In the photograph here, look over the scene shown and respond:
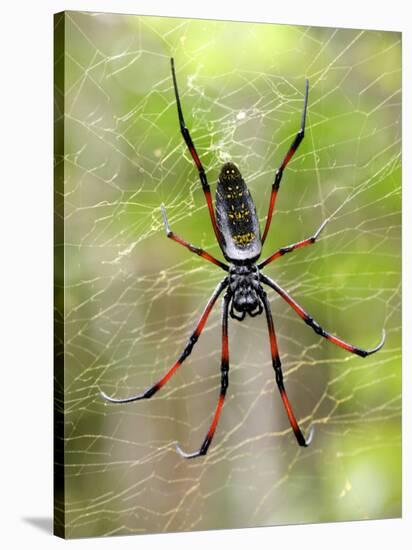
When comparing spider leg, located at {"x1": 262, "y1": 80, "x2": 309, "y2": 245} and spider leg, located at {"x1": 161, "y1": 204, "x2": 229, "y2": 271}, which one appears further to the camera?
spider leg, located at {"x1": 262, "y1": 80, "x2": 309, "y2": 245}

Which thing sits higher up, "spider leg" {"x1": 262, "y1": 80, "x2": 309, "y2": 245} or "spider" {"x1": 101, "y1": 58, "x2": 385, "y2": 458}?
"spider leg" {"x1": 262, "y1": 80, "x2": 309, "y2": 245}

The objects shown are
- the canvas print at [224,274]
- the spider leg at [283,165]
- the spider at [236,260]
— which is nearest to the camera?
the canvas print at [224,274]

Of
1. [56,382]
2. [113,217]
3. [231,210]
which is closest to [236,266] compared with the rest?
[231,210]

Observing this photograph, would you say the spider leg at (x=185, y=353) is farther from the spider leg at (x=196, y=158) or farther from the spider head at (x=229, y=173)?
the spider head at (x=229, y=173)

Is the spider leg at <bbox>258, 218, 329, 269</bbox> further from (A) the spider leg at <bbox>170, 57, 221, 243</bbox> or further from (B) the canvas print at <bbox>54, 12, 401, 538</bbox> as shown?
(A) the spider leg at <bbox>170, 57, 221, 243</bbox>

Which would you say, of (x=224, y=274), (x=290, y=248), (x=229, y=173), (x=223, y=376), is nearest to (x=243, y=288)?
(x=224, y=274)

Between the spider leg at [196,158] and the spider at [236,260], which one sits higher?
the spider leg at [196,158]

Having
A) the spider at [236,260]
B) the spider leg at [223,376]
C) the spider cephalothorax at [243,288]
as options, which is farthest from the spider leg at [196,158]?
the spider leg at [223,376]

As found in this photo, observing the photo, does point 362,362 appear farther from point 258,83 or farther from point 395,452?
point 258,83

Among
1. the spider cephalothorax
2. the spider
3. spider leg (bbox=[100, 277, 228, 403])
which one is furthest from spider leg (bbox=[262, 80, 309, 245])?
spider leg (bbox=[100, 277, 228, 403])
